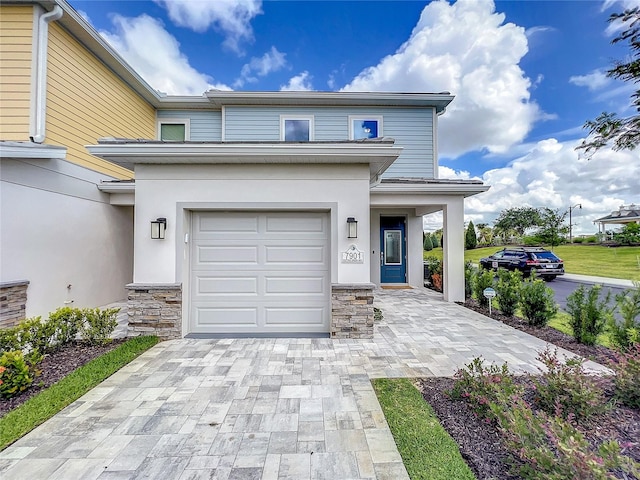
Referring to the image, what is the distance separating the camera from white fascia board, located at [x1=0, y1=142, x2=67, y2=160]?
5145 mm

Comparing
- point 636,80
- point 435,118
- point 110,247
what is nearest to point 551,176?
point 435,118

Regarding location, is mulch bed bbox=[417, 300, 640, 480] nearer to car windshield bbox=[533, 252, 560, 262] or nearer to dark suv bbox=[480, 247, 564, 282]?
dark suv bbox=[480, 247, 564, 282]

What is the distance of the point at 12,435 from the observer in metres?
2.62

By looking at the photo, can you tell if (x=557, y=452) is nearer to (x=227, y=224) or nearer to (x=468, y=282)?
(x=227, y=224)

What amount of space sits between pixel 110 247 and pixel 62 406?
6.06 m

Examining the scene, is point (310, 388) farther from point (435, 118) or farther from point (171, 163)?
point (435, 118)

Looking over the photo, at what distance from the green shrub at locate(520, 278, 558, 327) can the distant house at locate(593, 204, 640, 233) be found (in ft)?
116

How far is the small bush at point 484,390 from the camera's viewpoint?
2715 mm

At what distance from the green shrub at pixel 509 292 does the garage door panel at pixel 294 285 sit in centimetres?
450

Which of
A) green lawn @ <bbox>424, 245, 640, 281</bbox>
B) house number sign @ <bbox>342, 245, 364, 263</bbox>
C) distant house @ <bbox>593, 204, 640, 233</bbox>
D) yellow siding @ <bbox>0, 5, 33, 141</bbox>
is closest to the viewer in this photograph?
house number sign @ <bbox>342, 245, 364, 263</bbox>

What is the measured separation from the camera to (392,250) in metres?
11.1

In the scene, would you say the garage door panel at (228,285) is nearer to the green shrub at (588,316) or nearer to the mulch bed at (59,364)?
the mulch bed at (59,364)

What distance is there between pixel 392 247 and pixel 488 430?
28.4 ft

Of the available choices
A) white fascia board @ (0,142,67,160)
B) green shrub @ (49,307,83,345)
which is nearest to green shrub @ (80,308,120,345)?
green shrub @ (49,307,83,345)
